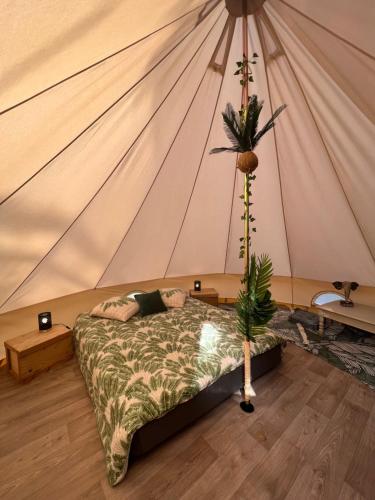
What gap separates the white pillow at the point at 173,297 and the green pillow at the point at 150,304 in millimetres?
117

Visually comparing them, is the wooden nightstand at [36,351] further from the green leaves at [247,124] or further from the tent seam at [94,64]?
the green leaves at [247,124]

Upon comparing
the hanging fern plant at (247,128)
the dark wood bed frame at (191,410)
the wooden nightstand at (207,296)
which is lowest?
the dark wood bed frame at (191,410)

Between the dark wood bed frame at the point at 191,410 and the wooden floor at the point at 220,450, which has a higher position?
the dark wood bed frame at the point at 191,410

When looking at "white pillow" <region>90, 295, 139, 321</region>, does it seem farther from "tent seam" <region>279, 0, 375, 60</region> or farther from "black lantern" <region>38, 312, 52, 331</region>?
"tent seam" <region>279, 0, 375, 60</region>

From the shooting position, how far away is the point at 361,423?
6.24ft

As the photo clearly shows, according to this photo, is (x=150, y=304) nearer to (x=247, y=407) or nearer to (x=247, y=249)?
(x=247, y=407)

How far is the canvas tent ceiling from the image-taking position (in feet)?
4.85

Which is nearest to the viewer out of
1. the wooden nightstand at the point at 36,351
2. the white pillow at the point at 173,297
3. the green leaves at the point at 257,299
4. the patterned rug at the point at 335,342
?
the green leaves at the point at 257,299

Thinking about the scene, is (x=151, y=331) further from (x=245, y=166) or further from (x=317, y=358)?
(x=317, y=358)

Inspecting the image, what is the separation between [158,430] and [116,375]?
0.52 metres

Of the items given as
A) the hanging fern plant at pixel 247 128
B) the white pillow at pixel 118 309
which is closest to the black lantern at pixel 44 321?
the white pillow at pixel 118 309

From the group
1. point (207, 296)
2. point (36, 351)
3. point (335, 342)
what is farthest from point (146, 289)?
point (335, 342)

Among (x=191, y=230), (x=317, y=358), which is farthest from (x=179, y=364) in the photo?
(x=191, y=230)

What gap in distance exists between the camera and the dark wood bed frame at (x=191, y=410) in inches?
62.1
